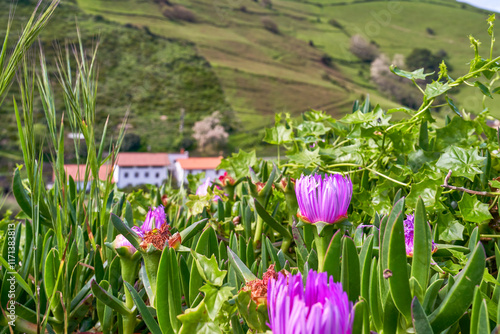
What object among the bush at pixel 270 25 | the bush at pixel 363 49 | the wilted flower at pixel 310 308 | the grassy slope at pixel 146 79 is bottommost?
the grassy slope at pixel 146 79

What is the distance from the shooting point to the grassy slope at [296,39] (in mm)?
29906

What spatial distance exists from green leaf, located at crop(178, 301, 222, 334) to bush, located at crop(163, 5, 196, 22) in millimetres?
38672

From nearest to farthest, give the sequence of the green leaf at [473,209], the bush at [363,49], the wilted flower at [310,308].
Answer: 1. the wilted flower at [310,308]
2. the green leaf at [473,209]
3. the bush at [363,49]

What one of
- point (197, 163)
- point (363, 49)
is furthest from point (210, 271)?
point (363, 49)

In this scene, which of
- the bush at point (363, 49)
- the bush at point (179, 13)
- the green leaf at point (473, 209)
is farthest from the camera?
the bush at point (179, 13)

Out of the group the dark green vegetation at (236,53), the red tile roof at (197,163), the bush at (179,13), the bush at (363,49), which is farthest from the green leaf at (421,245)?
the bush at (179,13)

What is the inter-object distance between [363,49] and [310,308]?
125 feet

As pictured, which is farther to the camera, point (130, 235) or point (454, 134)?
point (454, 134)

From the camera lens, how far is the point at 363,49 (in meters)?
35.7

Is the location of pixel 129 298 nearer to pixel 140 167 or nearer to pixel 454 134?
pixel 454 134

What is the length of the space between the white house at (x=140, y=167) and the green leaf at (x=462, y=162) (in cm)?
2222

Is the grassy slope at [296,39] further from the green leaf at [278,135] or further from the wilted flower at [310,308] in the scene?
the wilted flower at [310,308]

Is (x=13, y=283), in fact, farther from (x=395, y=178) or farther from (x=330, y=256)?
(x=395, y=178)

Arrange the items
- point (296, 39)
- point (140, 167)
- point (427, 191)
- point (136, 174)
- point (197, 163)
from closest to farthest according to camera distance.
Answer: point (427, 191), point (197, 163), point (140, 167), point (136, 174), point (296, 39)
